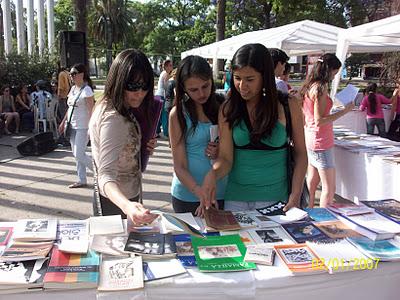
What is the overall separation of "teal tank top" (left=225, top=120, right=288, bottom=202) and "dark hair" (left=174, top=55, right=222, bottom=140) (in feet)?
1.13

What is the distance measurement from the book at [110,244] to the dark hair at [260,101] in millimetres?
743

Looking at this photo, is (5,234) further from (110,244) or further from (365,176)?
(365,176)

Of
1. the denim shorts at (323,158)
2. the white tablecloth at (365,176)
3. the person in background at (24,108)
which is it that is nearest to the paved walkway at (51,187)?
the denim shorts at (323,158)

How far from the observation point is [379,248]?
1.67 m

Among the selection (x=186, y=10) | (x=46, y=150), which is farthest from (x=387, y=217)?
(x=186, y=10)

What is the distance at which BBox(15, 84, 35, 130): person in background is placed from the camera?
33.4ft

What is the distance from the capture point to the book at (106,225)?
5.58 feet

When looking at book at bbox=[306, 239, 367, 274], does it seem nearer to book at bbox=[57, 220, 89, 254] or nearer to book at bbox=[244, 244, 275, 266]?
book at bbox=[244, 244, 275, 266]

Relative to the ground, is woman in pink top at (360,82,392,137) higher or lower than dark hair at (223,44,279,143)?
lower

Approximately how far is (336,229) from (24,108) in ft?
32.6

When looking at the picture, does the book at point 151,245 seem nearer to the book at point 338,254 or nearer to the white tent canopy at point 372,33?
the book at point 338,254

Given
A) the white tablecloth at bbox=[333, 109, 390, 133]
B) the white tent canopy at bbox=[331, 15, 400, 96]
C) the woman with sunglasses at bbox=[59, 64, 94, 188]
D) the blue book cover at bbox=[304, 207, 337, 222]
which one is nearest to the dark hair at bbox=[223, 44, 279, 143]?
the blue book cover at bbox=[304, 207, 337, 222]

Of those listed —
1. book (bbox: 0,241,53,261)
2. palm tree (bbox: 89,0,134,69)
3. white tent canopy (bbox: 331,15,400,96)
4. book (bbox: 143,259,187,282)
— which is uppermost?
palm tree (bbox: 89,0,134,69)

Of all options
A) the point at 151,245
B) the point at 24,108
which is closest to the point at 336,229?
the point at 151,245
